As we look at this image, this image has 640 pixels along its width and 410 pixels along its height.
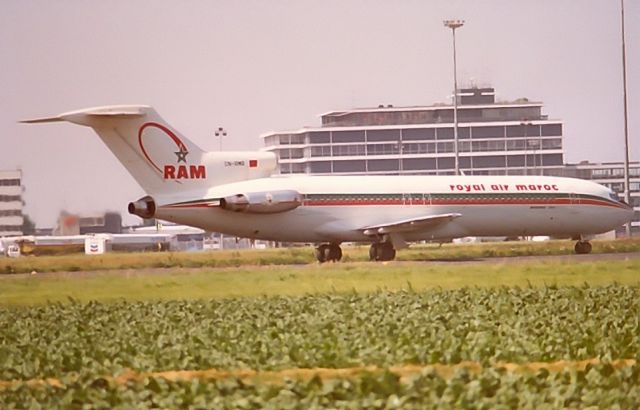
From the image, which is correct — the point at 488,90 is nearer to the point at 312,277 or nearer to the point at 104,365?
the point at 312,277

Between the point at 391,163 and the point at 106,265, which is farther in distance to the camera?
the point at 391,163

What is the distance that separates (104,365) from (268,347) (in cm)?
232

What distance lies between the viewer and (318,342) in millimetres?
19562

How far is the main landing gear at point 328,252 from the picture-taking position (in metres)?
43.6

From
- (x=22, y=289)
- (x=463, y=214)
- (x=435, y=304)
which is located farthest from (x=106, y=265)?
(x=435, y=304)

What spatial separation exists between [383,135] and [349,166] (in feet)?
7.54

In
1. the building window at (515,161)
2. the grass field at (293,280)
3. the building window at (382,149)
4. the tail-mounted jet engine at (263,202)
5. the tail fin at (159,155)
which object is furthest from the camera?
the building window at (382,149)

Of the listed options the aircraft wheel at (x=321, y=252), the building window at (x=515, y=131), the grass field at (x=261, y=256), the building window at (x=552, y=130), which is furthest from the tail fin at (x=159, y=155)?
the building window at (x=515, y=131)

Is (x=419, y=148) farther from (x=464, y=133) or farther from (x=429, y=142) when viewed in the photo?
(x=464, y=133)

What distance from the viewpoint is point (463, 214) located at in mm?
45125

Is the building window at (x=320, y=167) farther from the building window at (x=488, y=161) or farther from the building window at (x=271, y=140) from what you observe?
the building window at (x=271, y=140)

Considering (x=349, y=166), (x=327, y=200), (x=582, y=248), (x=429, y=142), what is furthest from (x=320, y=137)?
(x=327, y=200)

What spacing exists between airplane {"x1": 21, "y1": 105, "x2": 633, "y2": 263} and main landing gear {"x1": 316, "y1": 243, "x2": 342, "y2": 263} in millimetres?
42

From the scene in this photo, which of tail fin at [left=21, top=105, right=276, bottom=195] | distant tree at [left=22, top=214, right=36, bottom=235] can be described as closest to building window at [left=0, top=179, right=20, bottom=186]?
distant tree at [left=22, top=214, right=36, bottom=235]
